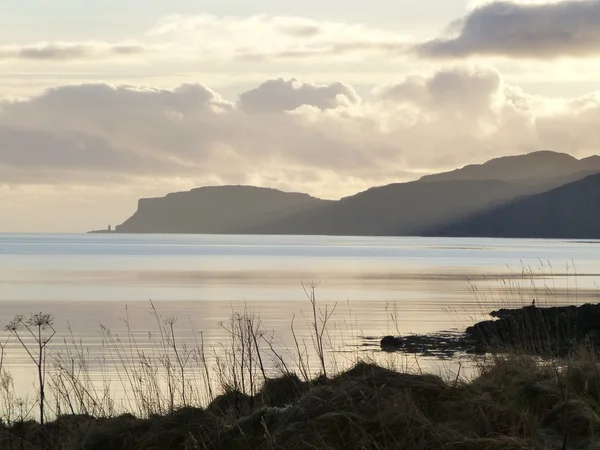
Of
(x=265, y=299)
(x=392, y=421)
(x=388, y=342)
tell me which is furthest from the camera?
(x=265, y=299)

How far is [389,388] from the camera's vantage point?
31.6ft

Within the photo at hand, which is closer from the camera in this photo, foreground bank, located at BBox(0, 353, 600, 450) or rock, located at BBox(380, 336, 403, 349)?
foreground bank, located at BBox(0, 353, 600, 450)

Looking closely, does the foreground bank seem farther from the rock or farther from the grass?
the rock

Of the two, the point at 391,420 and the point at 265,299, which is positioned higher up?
the point at 265,299

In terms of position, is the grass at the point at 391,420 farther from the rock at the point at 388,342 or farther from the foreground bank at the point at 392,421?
the rock at the point at 388,342

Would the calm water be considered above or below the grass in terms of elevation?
→ above

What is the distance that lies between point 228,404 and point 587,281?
6483cm

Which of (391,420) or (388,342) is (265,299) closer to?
(388,342)

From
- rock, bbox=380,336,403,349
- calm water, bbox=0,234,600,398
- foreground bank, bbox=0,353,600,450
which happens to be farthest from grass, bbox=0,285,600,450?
rock, bbox=380,336,403,349

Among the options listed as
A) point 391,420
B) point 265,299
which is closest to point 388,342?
point 391,420

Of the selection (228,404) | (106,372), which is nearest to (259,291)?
(106,372)

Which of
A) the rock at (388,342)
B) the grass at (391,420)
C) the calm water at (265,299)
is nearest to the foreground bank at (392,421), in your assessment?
the grass at (391,420)

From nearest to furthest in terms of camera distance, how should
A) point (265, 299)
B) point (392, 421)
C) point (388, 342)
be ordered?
point (392, 421), point (388, 342), point (265, 299)

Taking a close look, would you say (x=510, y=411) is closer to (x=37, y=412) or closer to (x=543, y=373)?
(x=543, y=373)
